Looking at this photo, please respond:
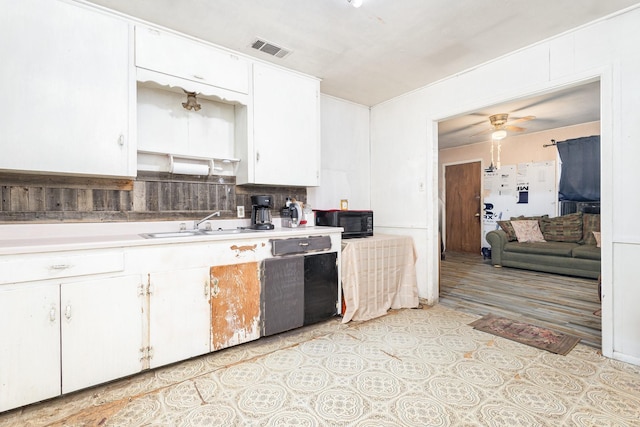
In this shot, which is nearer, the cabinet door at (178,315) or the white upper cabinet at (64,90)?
the white upper cabinet at (64,90)

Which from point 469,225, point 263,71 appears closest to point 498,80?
point 263,71

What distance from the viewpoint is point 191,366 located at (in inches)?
81.8

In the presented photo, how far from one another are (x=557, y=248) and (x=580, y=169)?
1523 millimetres

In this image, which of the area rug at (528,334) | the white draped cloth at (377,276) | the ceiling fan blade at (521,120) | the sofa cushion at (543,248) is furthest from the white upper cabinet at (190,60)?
the sofa cushion at (543,248)

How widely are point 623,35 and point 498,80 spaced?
0.81 meters

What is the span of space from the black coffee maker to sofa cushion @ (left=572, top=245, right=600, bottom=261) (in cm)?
464

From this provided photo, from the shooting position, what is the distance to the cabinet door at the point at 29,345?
1.55 metres

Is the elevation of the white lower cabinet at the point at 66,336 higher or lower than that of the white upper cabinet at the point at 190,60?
lower

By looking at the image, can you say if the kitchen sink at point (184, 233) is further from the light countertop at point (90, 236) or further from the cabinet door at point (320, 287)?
the cabinet door at point (320, 287)

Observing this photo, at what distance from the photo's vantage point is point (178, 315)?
203 centimetres

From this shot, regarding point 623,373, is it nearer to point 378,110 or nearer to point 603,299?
point 603,299

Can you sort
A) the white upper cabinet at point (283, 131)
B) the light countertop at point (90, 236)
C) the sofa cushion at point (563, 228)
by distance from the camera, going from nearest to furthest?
the light countertop at point (90, 236), the white upper cabinet at point (283, 131), the sofa cushion at point (563, 228)

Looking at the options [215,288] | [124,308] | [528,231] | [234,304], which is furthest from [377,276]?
[528,231]

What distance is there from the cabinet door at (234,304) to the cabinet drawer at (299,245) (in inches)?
8.9
